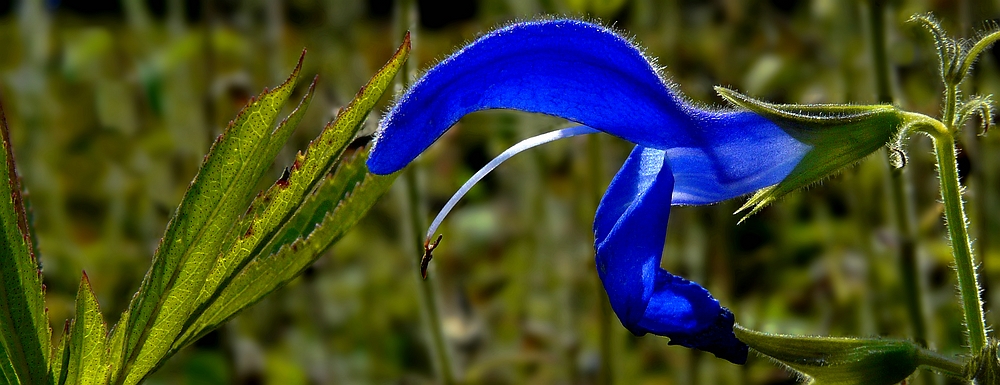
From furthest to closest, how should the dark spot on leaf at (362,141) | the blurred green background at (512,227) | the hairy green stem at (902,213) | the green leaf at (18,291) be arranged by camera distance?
the blurred green background at (512,227) < the hairy green stem at (902,213) < the dark spot on leaf at (362,141) < the green leaf at (18,291)

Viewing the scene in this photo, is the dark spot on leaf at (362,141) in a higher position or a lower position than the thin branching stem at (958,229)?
higher

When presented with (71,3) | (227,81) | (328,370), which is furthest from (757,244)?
(71,3)

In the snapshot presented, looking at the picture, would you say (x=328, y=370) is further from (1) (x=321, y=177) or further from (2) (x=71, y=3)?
(2) (x=71, y=3)

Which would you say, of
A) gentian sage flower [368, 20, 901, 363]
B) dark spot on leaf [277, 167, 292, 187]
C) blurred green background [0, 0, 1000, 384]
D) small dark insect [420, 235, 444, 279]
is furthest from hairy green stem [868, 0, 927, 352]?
dark spot on leaf [277, 167, 292, 187]

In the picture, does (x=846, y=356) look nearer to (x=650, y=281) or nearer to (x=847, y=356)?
(x=847, y=356)

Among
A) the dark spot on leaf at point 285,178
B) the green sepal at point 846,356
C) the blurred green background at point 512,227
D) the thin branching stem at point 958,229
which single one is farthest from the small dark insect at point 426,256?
the blurred green background at point 512,227

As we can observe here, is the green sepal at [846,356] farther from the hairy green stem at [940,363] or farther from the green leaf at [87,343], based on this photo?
the green leaf at [87,343]

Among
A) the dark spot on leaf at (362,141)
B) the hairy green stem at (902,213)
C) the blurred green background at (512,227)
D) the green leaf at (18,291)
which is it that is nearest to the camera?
the green leaf at (18,291)

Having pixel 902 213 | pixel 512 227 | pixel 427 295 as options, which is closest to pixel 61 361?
pixel 427 295
